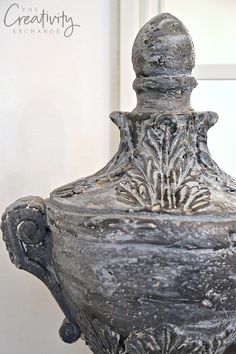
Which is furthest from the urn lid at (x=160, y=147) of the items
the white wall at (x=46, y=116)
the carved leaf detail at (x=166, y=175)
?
the white wall at (x=46, y=116)

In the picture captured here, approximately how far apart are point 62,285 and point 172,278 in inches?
6.0

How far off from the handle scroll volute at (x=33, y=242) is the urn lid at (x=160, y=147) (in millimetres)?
28

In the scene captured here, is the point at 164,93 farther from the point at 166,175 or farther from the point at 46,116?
the point at 46,116

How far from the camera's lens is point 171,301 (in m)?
0.60

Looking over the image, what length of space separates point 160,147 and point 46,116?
14.6 inches

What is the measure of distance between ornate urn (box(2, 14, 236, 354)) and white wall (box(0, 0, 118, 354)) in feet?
0.95

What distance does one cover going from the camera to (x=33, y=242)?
70cm

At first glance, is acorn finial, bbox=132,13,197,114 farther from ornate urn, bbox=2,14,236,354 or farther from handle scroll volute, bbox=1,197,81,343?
handle scroll volute, bbox=1,197,81,343

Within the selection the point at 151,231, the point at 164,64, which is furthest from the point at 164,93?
the point at 151,231

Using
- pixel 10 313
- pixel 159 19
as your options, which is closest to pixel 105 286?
pixel 159 19

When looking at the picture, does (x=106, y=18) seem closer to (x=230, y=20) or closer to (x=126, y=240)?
(x=230, y=20)

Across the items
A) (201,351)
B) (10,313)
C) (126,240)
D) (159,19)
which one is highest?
(159,19)

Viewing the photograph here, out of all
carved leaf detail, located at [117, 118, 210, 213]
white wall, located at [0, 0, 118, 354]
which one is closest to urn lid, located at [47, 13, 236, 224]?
carved leaf detail, located at [117, 118, 210, 213]

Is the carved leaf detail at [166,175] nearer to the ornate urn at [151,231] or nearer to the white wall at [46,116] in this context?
the ornate urn at [151,231]
